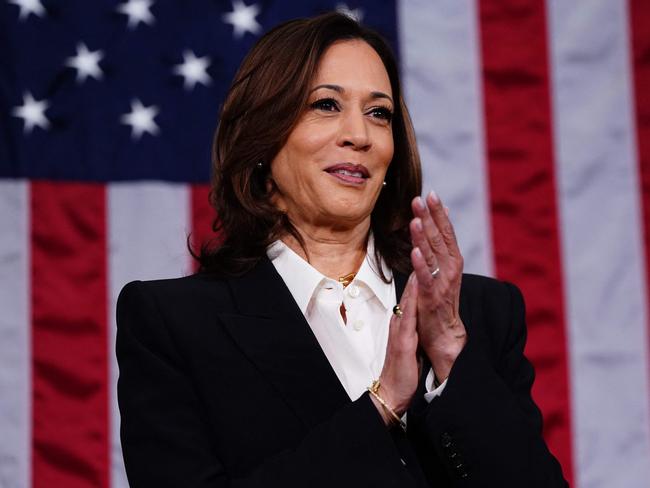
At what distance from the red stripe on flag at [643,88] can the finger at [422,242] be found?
4.83 feet

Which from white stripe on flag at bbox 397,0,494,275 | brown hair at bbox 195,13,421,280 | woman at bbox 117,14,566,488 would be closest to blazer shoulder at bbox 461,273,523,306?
woman at bbox 117,14,566,488

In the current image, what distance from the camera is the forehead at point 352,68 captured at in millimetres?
1413

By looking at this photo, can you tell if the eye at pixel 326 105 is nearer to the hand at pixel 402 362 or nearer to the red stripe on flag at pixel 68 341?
the hand at pixel 402 362

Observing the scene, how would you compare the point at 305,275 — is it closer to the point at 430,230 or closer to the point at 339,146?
the point at 339,146

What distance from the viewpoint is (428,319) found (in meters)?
1.18

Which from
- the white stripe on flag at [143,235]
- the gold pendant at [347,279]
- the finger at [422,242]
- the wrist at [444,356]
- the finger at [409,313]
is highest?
the white stripe on flag at [143,235]

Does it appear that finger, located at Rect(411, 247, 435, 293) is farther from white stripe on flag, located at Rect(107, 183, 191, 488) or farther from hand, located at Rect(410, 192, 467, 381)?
white stripe on flag, located at Rect(107, 183, 191, 488)

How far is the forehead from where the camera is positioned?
1413 mm

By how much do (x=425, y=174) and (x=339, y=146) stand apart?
0.98 meters

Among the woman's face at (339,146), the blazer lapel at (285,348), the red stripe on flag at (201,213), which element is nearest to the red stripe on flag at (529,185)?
the red stripe on flag at (201,213)

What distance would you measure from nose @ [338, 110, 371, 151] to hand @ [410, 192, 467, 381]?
233 millimetres

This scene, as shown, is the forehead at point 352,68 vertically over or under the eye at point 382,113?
over

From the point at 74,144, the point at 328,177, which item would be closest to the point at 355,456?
the point at 328,177

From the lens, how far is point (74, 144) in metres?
2.14
